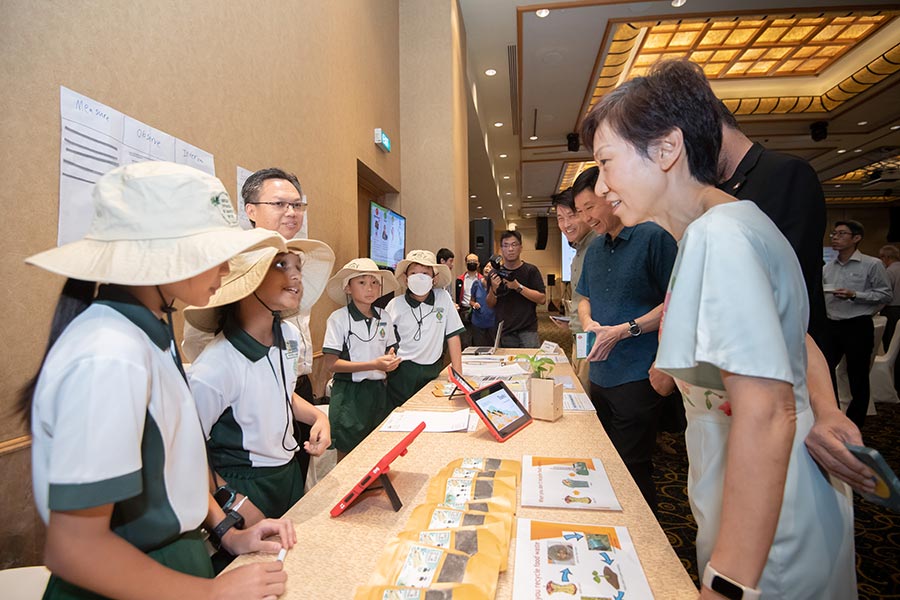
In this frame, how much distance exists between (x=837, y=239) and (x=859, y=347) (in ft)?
3.61

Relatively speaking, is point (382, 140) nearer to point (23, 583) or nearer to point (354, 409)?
point (354, 409)

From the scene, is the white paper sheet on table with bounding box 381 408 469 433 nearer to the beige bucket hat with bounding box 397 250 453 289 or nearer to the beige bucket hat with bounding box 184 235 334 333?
the beige bucket hat with bounding box 184 235 334 333

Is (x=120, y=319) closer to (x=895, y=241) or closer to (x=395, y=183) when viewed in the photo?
(x=395, y=183)

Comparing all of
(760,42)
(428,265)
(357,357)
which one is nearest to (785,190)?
(428,265)

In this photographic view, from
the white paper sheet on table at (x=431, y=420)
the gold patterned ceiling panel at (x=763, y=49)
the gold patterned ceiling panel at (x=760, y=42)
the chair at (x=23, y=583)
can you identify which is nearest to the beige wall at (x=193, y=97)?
the chair at (x=23, y=583)

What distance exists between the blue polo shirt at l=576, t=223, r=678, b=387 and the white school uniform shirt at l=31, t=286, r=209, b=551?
158 cm

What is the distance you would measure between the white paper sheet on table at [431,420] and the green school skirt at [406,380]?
0.85 m

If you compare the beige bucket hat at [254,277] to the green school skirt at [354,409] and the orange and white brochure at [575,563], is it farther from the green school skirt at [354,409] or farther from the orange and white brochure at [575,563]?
the green school skirt at [354,409]

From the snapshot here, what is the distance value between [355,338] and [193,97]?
4.27 feet

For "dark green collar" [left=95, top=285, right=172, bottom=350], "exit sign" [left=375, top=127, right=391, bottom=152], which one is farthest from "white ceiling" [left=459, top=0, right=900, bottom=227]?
"dark green collar" [left=95, top=285, right=172, bottom=350]

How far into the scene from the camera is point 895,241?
1310 cm

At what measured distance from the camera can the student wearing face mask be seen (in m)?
2.70

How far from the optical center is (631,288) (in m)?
1.91

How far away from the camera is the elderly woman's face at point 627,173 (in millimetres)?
846
